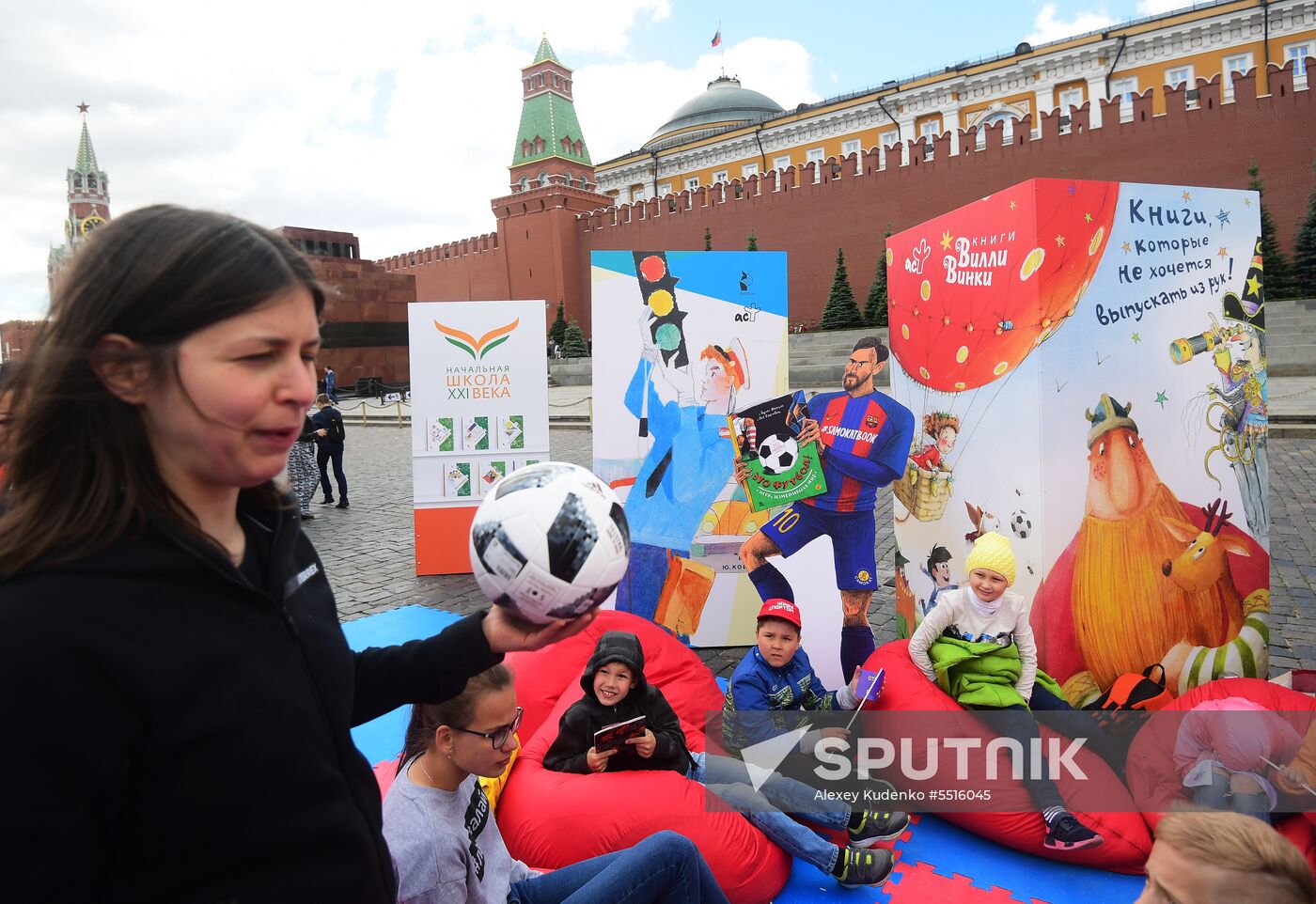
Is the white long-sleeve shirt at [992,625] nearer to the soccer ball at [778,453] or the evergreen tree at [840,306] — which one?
the soccer ball at [778,453]

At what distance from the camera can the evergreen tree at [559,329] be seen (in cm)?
3200

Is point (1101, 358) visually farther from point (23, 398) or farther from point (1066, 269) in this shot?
point (23, 398)

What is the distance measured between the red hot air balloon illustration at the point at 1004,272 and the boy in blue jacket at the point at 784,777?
156 centimetres

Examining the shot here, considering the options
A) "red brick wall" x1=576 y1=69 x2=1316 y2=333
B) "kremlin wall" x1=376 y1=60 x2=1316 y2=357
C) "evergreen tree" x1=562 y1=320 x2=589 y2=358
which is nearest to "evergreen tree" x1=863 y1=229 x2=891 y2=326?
"kremlin wall" x1=376 y1=60 x2=1316 y2=357

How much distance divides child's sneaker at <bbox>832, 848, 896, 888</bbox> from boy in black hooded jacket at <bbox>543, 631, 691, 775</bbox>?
682 mm

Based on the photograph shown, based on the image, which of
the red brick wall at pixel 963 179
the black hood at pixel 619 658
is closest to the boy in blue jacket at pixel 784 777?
the black hood at pixel 619 658

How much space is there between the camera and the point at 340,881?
1053 mm

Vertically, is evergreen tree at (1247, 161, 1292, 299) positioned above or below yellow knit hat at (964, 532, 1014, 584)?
above

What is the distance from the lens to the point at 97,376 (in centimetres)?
97

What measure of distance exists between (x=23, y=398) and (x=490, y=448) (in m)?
5.94

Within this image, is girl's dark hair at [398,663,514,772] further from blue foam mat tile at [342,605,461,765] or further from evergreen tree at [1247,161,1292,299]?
evergreen tree at [1247,161,1292,299]

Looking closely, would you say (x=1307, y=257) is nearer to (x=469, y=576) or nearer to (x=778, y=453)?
(x=778, y=453)

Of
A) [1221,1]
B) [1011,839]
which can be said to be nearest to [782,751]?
[1011,839]

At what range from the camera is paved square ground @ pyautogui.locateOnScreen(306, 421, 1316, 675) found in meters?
5.00
